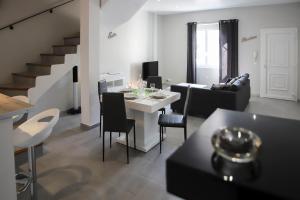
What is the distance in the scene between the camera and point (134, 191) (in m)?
2.56

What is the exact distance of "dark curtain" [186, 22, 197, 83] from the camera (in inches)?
323

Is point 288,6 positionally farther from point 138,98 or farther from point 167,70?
point 138,98

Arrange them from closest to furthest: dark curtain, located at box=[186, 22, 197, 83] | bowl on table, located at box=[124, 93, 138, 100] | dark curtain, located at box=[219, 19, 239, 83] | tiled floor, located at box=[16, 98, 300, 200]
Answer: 1. tiled floor, located at box=[16, 98, 300, 200]
2. bowl on table, located at box=[124, 93, 138, 100]
3. dark curtain, located at box=[219, 19, 239, 83]
4. dark curtain, located at box=[186, 22, 197, 83]

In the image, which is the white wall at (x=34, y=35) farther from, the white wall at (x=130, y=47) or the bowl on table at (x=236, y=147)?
the bowl on table at (x=236, y=147)

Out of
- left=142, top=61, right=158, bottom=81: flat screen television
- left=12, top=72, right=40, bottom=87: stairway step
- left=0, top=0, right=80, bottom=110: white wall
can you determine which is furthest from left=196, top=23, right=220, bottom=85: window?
left=12, top=72, right=40, bottom=87: stairway step

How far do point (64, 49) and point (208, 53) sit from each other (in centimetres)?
502

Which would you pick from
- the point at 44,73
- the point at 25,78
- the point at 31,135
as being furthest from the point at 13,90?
the point at 31,135

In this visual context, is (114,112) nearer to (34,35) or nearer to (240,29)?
(34,35)

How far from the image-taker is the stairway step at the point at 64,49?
489 cm

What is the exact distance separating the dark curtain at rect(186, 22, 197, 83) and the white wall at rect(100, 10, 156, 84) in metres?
1.27

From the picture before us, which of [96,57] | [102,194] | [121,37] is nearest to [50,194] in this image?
[102,194]

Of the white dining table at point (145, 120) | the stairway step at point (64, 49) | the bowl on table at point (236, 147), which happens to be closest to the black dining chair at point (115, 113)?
the white dining table at point (145, 120)

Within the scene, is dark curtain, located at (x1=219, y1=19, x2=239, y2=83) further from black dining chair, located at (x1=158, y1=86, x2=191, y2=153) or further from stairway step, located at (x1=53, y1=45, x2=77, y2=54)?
stairway step, located at (x1=53, y1=45, x2=77, y2=54)

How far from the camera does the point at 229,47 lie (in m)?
7.56
